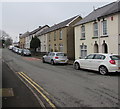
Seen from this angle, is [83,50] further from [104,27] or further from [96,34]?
[104,27]

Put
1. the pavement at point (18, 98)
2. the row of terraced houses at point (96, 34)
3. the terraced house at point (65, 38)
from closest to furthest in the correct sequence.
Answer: the pavement at point (18, 98)
the row of terraced houses at point (96, 34)
the terraced house at point (65, 38)

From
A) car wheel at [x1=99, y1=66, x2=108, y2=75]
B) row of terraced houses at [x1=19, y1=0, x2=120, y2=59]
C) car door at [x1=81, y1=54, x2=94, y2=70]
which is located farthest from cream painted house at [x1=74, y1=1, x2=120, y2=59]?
car wheel at [x1=99, y1=66, x2=108, y2=75]

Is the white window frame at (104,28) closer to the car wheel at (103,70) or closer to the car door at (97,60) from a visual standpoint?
the car door at (97,60)

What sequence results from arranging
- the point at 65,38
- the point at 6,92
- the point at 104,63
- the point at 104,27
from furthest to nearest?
the point at 65,38 → the point at 104,27 → the point at 104,63 → the point at 6,92

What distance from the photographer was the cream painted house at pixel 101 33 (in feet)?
52.4

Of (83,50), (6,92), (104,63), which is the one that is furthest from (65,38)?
(6,92)

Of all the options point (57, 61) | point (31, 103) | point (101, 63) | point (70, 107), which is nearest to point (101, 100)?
point (70, 107)

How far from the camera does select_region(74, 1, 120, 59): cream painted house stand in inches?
628

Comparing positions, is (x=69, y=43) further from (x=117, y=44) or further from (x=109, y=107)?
(x=109, y=107)

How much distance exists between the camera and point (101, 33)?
59.3ft

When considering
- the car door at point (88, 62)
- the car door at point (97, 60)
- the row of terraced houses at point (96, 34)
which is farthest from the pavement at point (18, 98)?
the row of terraced houses at point (96, 34)

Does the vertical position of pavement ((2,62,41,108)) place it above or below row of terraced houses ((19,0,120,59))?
below

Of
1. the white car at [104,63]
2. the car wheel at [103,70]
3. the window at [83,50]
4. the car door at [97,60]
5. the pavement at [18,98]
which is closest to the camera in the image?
the pavement at [18,98]

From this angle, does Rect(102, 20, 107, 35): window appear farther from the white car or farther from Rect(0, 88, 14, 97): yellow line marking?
Rect(0, 88, 14, 97): yellow line marking
